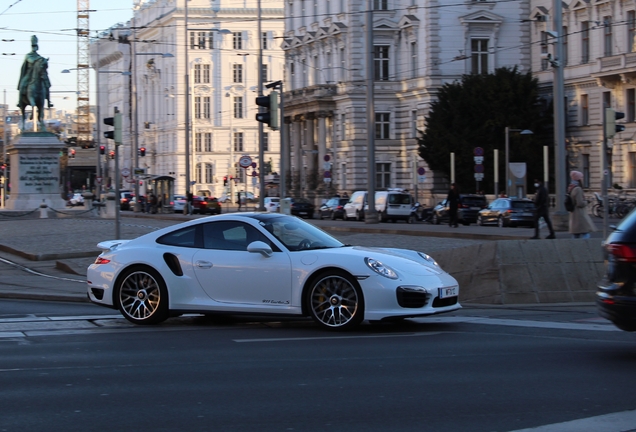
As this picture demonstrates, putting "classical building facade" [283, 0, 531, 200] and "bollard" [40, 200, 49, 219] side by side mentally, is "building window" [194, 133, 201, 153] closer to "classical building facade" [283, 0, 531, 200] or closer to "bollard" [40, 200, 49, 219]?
"classical building facade" [283, 0, 531, 200]

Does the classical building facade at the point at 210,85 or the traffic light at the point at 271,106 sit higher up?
the classical building facade at the point at 210,85

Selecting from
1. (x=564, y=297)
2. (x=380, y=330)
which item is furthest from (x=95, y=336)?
(x=564, y=297)

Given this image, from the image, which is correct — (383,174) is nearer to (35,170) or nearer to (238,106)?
(35,170)

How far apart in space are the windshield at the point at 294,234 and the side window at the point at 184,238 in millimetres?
766

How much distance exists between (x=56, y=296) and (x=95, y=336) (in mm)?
4773

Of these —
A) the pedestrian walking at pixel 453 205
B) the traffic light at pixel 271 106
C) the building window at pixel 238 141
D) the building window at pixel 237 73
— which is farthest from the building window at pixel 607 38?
the building window at pixel 238 141

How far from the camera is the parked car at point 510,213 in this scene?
4573cm

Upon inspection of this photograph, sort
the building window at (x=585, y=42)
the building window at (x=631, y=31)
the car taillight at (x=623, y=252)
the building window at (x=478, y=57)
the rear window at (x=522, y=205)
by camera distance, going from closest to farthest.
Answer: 1. the car taillight at (x=623, y=252)
2. the rear window at (x=522, y=205)
3. the building window at (x=631, y=31)
4. the building window at (x=585, y=42)
5. the building window at (x=478, y=57)

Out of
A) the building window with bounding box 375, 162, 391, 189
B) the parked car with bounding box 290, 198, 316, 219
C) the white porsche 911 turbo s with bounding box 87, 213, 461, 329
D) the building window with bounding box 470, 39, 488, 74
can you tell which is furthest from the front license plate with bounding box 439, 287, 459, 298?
the building window with bounding box 375, 162, 391, 189

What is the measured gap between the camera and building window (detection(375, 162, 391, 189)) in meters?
80.2

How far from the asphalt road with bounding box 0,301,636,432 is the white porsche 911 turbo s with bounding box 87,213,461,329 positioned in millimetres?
278

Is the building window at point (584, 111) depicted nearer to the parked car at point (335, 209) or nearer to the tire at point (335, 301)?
the parked car at point (335, 209)

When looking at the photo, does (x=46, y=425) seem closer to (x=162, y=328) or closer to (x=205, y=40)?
(x=162, y=328)

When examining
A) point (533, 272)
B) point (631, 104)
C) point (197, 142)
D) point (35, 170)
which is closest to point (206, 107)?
point (197, 142)
